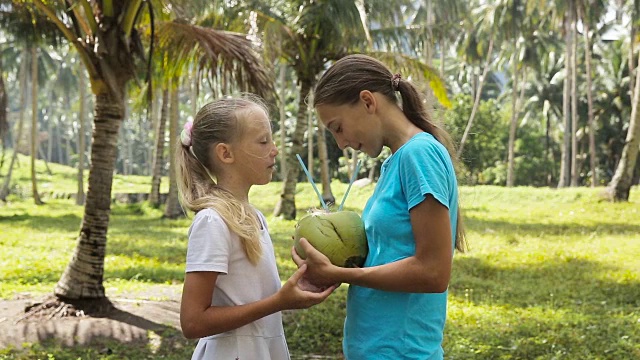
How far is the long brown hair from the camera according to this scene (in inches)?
87.0

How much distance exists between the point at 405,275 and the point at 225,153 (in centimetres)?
74

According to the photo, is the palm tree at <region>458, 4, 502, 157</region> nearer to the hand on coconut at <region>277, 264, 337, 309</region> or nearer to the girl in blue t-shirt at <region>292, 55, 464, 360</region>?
the girl in blue t-shirt at <region>292, 55, 464, 360</region>

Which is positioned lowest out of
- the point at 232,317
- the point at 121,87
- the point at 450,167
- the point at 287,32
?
the point at 232,317

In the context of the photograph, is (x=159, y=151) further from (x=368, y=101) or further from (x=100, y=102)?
(x=368, y=101)

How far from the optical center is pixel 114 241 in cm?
1359

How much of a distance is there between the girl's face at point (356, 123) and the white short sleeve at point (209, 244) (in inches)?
17.6

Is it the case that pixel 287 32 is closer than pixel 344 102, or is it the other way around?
pixel 344 102

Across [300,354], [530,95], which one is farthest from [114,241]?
[530,95]

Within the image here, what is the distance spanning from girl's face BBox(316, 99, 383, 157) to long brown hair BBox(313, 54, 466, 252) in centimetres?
2

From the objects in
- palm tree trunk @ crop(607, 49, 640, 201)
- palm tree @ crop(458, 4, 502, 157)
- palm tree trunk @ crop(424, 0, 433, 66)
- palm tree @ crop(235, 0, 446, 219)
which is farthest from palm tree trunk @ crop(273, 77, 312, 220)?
palm tree @ crop(458, 4, 502, 157)

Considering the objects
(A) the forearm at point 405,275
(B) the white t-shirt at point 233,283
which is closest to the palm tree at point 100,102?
(B) the white t-shirt at point 233,283

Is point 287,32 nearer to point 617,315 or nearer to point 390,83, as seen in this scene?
point 617,315

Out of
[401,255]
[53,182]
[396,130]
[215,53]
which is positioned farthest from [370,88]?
[53,182]

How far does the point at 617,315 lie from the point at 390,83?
19.0 ft
